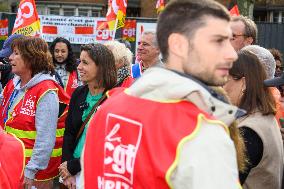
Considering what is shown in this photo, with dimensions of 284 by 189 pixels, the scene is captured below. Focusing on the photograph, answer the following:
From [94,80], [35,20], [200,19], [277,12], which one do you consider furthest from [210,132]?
[277,12]

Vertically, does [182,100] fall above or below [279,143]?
above

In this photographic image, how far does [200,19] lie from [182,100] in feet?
0.97

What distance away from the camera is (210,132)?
161 cm

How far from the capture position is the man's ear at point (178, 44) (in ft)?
5.76

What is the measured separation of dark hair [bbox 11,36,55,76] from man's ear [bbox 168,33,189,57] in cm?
262

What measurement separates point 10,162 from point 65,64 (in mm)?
4745

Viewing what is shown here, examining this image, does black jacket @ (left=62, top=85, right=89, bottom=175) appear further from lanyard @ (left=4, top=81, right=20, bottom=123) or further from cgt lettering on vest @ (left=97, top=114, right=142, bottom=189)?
cgt lettering on vest @ (left=97, top=114, right=142, bottom=189)

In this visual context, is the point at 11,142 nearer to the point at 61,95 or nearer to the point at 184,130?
the point at 184,130

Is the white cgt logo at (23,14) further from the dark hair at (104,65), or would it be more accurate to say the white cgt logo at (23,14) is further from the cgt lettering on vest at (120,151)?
the cgt lettering on vest at (120,151)

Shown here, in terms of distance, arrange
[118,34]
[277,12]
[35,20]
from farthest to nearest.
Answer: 1. [277,12]
2. [118,34]
3. [35,20]

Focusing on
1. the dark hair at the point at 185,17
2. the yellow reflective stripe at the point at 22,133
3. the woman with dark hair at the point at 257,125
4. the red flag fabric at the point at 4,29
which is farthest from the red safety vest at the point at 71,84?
the red flag fabric at the point at 4,29

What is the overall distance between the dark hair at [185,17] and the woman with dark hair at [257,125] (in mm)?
1072

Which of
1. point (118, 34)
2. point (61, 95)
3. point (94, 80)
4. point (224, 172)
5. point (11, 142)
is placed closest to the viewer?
point (224, 172)

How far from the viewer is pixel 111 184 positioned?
1855mm
